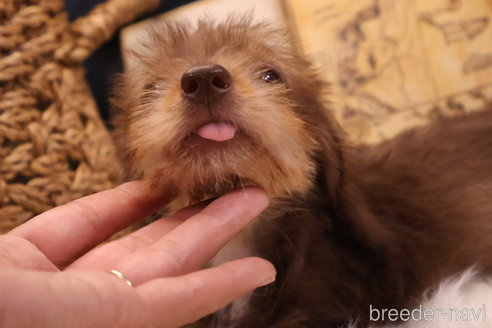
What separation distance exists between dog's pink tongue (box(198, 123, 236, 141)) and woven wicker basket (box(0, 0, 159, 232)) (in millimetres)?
692

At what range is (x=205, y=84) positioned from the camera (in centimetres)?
89

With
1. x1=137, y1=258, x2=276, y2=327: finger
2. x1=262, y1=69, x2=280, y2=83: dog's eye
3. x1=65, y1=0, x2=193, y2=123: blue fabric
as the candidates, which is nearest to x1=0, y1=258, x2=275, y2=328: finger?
x1=137, y1=258, x2=276, y2=327: finger

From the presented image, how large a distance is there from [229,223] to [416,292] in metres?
0.56

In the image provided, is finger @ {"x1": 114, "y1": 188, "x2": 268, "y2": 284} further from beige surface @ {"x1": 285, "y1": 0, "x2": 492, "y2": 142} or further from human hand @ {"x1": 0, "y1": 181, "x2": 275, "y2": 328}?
beige surface @ {"x1": 285, "y1": 0, "x2": 492, "y2": 142}

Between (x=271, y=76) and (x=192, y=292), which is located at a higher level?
(x=271, y=76)

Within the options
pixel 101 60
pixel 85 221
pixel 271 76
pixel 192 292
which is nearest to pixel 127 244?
pixel 85 221

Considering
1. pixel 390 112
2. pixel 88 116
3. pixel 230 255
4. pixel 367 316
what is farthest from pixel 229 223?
pixel 390 112

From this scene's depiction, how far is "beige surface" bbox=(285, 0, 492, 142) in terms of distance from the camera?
6.46 feet

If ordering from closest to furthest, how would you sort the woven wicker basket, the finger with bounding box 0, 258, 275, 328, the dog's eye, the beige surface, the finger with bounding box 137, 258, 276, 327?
1. the finger with bounding box 0, 258, 275, 328
2. the finger with bounding box 137, 258, 276, 327
3. the dog's eye
4. the woven wicker basket
5. the beige surface

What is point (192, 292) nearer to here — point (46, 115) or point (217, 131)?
point (217, 131)

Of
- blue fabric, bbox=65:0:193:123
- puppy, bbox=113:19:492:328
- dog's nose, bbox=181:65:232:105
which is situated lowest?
puppy, bbox=113:19:492:328

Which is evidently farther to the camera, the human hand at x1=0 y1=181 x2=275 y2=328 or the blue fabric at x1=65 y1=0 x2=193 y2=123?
the blue fabric at x1=65 y1=0 x2=193 y2=123

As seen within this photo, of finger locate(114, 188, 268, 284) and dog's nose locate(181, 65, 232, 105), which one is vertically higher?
dog's nose locate(181, 65, 232, 105)

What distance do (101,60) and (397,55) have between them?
1158 millimetres
